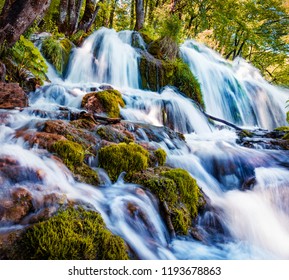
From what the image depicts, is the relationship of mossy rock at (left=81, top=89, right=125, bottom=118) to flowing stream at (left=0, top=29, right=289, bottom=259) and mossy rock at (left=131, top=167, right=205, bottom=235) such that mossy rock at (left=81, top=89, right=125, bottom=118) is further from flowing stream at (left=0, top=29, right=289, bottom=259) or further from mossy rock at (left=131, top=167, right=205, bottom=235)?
mossy rock at (left=131, top=167, right=205, bottom=235)

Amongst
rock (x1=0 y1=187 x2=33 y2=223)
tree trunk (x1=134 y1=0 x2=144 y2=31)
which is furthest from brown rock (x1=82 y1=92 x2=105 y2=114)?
tree trunk (x1=134 y1=0 x2=144 y2=31)

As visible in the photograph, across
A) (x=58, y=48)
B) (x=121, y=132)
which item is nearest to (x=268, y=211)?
(x=121, y=132)

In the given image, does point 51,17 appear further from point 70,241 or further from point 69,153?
point 70,241

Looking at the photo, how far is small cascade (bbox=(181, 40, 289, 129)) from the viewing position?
11.4 metres

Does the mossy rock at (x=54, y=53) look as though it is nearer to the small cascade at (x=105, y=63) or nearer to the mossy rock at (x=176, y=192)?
the small cascade at (x=105, y=63)

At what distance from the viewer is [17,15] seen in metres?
5.99

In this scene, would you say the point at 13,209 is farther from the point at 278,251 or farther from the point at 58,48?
the point at 58,48

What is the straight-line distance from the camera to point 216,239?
3.37 meters

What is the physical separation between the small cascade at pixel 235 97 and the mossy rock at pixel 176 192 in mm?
7513

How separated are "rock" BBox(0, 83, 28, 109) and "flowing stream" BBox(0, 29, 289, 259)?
371 mm

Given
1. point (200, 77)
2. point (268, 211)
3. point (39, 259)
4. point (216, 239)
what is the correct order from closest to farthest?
point (39, 259)
point (216, 239)
point (268, 211)
point (200, 77)

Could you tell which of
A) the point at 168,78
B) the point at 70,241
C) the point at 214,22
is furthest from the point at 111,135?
the point at 214,22

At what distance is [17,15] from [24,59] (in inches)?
43.4

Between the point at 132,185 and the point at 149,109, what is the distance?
4.42 m
